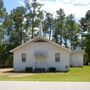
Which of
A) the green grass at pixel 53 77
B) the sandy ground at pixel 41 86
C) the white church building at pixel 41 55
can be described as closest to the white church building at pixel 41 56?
the white church building at pixel 41 55

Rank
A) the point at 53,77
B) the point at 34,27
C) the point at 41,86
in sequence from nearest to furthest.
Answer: the point at 41,86 → the point at 53,77 → the point at 34,27

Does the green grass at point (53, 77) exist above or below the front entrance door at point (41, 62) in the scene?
below

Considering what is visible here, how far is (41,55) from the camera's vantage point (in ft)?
159

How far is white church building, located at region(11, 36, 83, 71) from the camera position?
48.5 meters

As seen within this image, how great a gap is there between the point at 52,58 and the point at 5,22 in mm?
23456

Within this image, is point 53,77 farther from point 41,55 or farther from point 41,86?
point 41,55

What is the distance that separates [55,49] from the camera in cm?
4847

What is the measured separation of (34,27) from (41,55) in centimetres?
2598

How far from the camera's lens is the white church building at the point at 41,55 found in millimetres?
48531

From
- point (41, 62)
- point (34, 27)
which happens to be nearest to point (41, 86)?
point (41, 62)

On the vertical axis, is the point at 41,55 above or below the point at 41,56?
above

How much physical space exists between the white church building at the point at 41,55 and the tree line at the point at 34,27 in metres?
16.8

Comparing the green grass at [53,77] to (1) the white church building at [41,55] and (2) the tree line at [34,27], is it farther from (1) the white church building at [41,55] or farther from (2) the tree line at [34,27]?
(2) the tree line at [34,27]

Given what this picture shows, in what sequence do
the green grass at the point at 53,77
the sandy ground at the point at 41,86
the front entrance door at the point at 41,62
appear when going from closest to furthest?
the sandy ground at the point at 41,86 < the green grass at the point at 53,77 < the front entrance door at the point at 41,62
